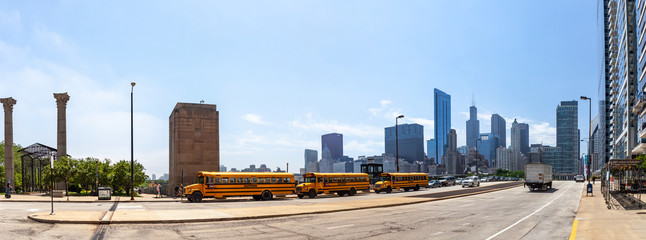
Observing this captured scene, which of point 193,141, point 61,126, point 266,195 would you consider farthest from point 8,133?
point 266,195

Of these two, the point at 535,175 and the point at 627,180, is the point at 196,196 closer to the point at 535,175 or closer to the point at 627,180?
the point at 627,180

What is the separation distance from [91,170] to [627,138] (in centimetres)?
10160

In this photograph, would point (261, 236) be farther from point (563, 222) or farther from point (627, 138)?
point (627, 138)

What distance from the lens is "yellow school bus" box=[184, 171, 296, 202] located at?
34.2 metres

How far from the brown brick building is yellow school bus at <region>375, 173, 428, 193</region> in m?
22.3

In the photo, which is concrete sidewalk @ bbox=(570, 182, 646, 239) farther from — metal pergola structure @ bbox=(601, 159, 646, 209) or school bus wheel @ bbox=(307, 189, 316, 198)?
school bus wheel @ bbox=(307, 189, 316, 198)

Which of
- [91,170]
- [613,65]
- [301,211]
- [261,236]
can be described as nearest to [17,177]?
[91,170]

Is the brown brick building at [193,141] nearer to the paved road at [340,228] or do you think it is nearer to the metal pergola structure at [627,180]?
the paved road at [340,228]

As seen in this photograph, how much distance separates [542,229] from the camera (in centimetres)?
1772

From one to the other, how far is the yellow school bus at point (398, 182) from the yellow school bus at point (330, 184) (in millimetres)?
3678

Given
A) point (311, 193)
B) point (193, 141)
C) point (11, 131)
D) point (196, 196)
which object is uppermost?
point (11, 131)

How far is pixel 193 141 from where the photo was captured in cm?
5772

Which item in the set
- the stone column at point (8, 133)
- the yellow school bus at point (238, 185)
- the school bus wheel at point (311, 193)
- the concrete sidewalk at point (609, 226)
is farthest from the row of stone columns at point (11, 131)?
the concrete sidewalk at point (609, 226)

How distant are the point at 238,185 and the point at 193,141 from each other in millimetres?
24217
